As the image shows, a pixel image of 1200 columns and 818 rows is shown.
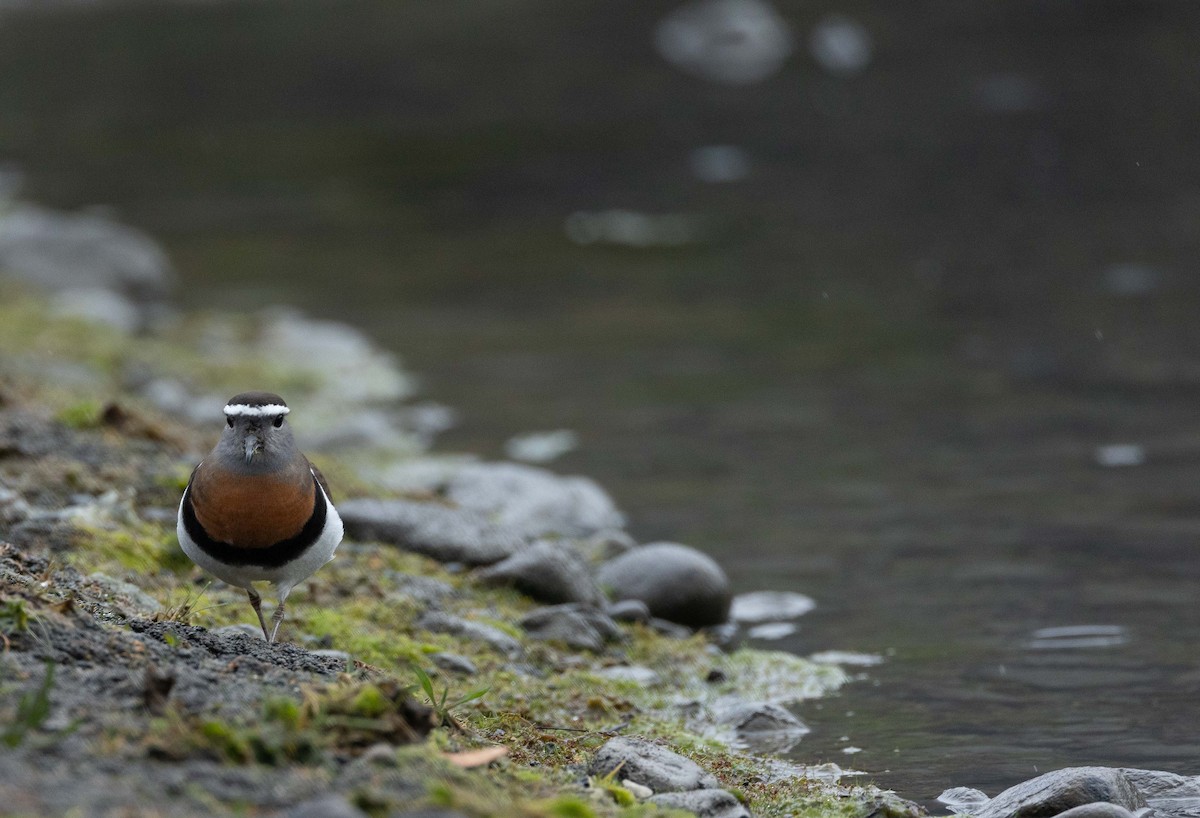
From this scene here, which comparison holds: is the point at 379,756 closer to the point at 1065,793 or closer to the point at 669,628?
the point at 1065,793

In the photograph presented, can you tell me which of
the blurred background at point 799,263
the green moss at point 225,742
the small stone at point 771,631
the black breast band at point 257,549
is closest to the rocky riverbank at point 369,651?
the green moss at point 225,742

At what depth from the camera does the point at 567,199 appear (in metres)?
22.4

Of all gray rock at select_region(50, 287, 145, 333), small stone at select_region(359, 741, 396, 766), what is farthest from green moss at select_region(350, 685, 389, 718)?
gray rock at select_region(50, 287, 145, 333)

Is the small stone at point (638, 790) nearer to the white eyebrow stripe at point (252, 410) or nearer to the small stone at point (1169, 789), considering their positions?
the white eyebrow stripe at point (252, 410)

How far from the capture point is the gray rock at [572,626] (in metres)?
6.70

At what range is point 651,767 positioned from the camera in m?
4.71

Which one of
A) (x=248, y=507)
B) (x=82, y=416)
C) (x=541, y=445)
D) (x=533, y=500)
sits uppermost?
(x=541, y=445)

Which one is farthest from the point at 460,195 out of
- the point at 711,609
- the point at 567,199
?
the point at 711,609

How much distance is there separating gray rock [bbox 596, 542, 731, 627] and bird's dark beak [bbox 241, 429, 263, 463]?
3057 millimetres

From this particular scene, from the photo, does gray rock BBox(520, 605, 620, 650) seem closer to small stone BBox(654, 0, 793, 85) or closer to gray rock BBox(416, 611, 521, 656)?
gray rock BBox(416, 611, 521, 656)

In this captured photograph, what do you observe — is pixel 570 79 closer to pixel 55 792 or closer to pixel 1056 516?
pixel 1056 516

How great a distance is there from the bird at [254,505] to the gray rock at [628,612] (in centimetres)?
244

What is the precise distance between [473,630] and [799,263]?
39.6 feet

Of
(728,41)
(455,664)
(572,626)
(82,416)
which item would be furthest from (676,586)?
(728,41)
